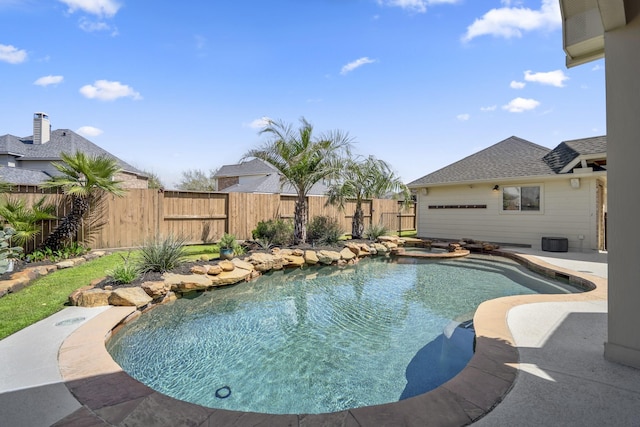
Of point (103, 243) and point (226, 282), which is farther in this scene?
point (103, 243)

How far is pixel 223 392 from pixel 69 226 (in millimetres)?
8334

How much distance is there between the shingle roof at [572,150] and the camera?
983 cm

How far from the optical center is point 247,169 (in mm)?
28469

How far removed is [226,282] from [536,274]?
7.63m

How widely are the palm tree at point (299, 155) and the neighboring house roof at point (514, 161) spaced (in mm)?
6372

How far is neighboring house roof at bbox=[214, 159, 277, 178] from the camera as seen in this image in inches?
1070

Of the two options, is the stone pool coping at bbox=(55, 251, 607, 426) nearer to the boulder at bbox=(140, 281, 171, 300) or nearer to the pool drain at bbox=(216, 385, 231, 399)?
the pool drain at bbox=(216, 385, 231, 399)

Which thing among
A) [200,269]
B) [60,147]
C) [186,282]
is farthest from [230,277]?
[60,147]

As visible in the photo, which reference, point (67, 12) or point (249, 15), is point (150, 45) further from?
point (249, 15)

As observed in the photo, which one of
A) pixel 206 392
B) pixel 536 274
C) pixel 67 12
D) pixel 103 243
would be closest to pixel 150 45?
pixel 67 12

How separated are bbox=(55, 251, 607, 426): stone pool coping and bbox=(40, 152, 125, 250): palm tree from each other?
22.3 ft

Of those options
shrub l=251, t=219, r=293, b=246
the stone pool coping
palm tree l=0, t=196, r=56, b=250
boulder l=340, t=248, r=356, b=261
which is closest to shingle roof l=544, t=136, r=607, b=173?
boulder l=340, t=248, r=356, b=261

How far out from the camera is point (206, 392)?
9.11 ft

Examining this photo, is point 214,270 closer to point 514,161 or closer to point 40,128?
point 514,161
